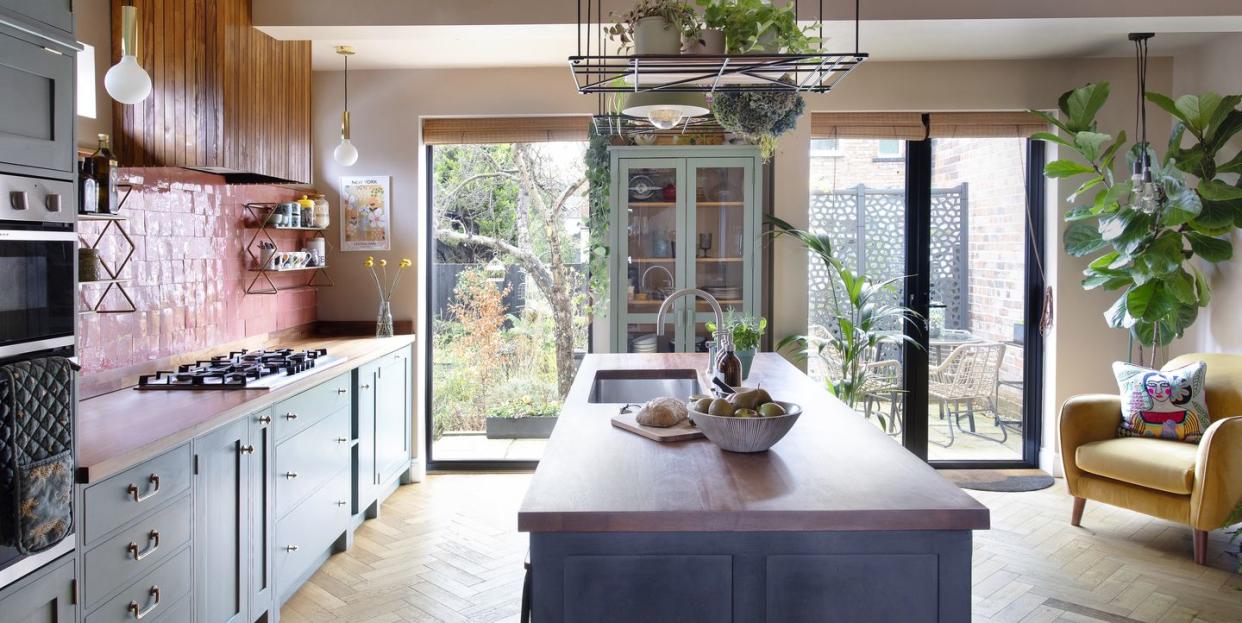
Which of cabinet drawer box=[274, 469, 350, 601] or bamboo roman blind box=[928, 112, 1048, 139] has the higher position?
bamboo roman blind box=[928, 112, 1048, 139]

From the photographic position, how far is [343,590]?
11.8ft

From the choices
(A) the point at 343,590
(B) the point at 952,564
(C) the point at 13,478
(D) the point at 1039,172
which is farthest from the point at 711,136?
(C) the point at 13,478

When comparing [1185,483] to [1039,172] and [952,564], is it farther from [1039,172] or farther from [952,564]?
[952,564]

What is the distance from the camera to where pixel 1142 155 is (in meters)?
4.60

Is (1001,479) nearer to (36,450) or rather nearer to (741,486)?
(741,486)

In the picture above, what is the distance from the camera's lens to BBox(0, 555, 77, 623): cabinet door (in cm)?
177

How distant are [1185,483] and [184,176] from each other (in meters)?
4.60

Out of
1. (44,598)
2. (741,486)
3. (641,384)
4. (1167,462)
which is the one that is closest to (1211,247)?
(1167,462)

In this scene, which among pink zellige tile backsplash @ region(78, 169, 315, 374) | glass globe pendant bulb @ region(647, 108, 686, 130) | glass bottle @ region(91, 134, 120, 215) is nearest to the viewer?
glass globe pendant bulb @ region(647, 108, 686, 130)

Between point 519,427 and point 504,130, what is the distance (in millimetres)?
1901

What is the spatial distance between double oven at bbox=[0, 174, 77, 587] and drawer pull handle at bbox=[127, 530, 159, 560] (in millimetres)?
268

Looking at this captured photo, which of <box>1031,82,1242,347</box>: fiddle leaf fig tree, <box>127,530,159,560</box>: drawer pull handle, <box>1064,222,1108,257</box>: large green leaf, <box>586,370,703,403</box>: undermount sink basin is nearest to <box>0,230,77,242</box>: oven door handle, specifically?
<box>127,530,159,560</box>: drawer pull handle

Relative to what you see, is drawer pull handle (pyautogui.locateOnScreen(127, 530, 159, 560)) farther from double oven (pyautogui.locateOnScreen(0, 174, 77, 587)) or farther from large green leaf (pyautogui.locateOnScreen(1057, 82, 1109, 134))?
large green leaf (pyautogui.locateOnScreen(1057, 82, 1109, 134))

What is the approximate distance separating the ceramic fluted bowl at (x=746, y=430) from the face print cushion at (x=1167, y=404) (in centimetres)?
294
